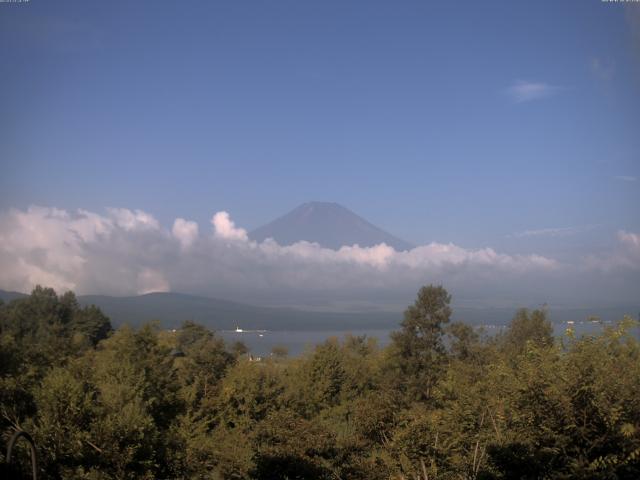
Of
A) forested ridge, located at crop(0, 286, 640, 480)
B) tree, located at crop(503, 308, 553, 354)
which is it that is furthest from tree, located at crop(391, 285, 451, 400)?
tree, located at crop(503, 308, 553, 354)

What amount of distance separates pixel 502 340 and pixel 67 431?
44.0m

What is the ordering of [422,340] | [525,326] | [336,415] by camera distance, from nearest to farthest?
[336,415], [422,340], [525,326]

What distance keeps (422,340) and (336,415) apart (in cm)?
1034

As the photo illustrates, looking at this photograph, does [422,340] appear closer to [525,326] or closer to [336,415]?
[336,415]

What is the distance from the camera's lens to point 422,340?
46.5 metres

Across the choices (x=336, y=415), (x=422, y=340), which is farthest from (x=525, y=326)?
(x=336, y=415)

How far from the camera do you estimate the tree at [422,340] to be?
4519 cm

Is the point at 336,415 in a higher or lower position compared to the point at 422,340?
lower

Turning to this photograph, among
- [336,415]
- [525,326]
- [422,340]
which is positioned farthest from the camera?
[525,326]

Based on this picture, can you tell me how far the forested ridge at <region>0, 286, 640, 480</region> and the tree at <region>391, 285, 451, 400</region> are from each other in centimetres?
16

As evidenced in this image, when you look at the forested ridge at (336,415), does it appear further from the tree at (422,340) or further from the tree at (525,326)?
the tree at (525,326)

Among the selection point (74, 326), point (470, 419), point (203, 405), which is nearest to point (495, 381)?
point (470, 419)

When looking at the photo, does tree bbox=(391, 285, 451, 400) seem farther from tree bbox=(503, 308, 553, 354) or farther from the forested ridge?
tree bbox=(503, 308, 553, 354)

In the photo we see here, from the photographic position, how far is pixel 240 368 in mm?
37719
